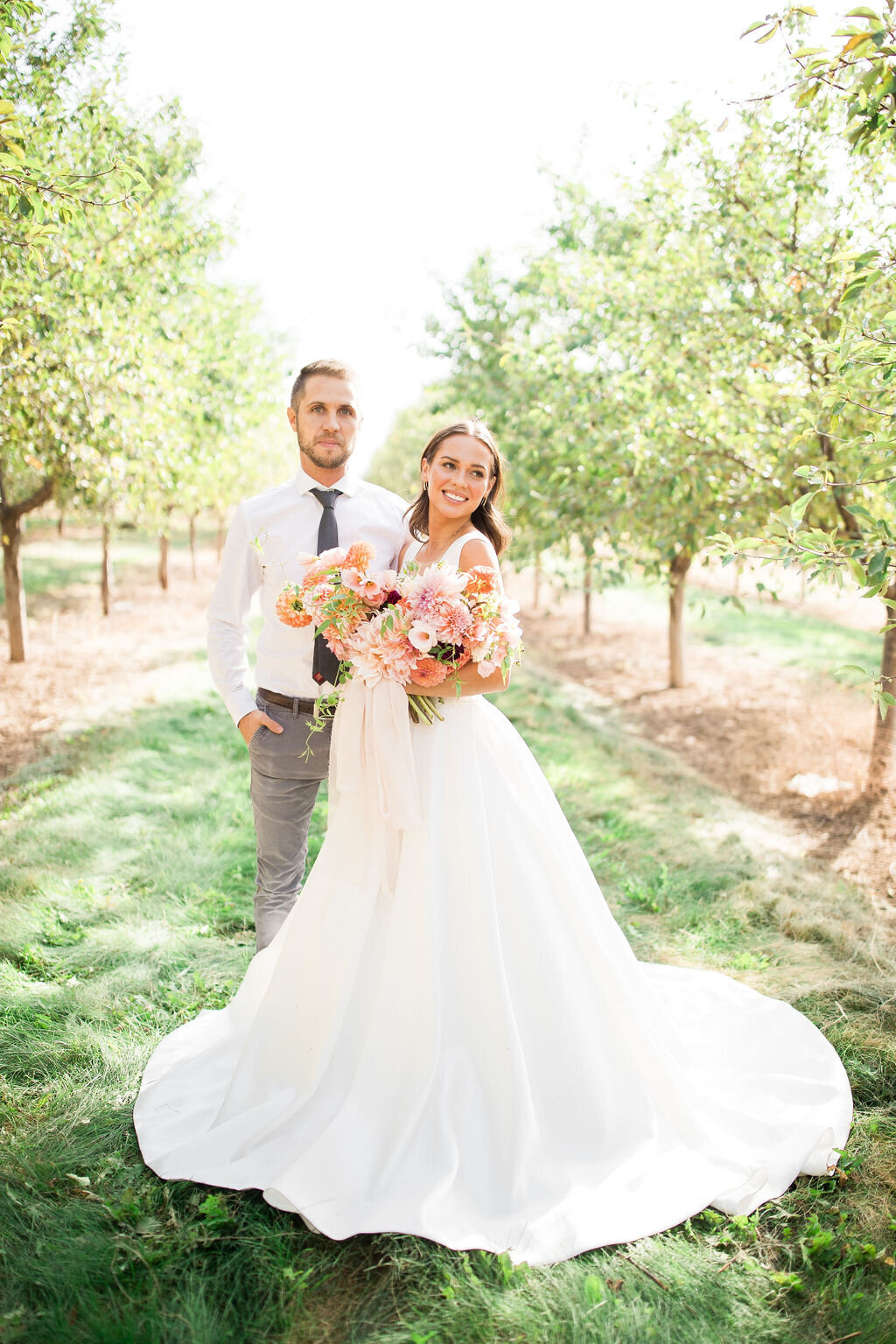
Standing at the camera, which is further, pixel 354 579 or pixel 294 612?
pixel 294 612

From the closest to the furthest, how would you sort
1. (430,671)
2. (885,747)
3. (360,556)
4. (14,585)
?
(430,671) < (360,556) < (885,747) < (14,585)

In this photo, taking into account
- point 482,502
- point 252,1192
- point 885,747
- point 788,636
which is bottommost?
point 252,1192

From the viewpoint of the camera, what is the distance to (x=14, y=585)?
10.8m

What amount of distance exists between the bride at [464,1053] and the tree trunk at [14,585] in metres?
8.30

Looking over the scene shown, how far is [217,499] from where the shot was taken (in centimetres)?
1922

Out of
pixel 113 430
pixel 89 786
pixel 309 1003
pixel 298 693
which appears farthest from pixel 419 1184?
pixel 113 430

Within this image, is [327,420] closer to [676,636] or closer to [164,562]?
[676,636]

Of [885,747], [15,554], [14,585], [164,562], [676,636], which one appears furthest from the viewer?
[164,562]

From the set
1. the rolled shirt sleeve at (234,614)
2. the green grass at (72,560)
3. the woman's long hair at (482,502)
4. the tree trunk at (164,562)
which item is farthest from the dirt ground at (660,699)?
the rolled shirt sleeve at (234,614)

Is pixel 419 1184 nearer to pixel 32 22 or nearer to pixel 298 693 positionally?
pixel 298 693

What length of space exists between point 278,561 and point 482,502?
91 centimetres

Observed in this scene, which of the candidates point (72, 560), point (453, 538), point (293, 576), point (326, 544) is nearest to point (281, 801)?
point (293, 576)

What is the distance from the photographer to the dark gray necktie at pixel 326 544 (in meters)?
3.37

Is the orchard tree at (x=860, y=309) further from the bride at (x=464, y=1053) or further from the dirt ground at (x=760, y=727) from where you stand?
the dirt ground at (x=760, y=727)
